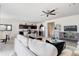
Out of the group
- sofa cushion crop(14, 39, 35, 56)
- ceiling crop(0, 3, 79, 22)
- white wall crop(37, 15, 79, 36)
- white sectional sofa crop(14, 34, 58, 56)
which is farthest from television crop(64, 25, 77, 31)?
sofa cushion crop(14, 39, 35, 56)

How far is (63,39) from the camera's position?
2.28m

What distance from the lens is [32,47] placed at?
221 centimetres

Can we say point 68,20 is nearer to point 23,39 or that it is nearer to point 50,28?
point 50,28

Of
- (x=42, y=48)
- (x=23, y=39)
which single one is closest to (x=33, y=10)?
(x=23, y=39)

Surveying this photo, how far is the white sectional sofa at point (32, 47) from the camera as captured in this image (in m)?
2.02

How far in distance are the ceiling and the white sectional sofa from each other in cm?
38

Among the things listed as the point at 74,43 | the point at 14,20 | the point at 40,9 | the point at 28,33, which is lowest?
the point at 74,43

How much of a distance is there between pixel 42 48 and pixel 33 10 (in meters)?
0.70

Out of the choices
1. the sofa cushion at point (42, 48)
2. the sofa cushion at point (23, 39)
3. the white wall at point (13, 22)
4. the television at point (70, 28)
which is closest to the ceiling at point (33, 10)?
the white wall at point (13, 22)

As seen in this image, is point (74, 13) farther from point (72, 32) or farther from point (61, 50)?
point (61, 50)

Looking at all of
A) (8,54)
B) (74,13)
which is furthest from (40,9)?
(8,54)

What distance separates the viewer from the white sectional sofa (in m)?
2.02

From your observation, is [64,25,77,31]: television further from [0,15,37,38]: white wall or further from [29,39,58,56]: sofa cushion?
[0,15,37,38]: white wall

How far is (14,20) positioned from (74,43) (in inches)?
44.0
